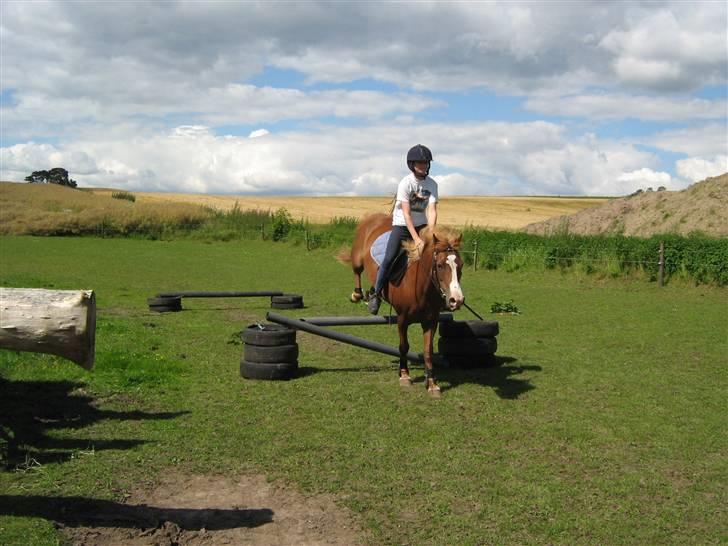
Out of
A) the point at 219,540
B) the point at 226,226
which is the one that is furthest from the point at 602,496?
the point at 226,226

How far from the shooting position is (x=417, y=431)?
6977 millimetres

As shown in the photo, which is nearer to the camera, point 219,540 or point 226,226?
point 219,540

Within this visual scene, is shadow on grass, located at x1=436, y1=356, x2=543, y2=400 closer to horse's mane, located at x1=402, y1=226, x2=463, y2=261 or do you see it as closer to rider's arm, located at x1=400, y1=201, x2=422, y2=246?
horse's mane, located at x1=402, y1=226, x2=463, y2=261

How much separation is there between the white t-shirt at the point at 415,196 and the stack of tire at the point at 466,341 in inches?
68.6

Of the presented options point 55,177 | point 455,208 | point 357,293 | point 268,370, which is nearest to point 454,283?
point 268,370

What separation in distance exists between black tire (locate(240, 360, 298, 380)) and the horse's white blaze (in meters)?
2.54

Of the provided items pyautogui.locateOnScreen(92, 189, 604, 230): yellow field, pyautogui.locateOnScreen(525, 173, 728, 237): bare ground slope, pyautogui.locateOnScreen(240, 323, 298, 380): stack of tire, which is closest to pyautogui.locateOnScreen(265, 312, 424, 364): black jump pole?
pyautogui.locateOnScreen(240, 323, 298, 380): stack of tire

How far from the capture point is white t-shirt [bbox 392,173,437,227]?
8.55 meters

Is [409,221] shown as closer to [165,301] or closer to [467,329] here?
[467,329]

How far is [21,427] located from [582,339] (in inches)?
376

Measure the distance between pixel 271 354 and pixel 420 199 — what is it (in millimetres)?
2666

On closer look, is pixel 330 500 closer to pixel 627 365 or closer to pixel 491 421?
pixel 491 421

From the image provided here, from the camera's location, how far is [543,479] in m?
5.77

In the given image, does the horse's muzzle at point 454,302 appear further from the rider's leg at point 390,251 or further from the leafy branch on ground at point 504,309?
the leafy branch on ground at point 504,309
